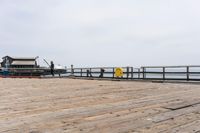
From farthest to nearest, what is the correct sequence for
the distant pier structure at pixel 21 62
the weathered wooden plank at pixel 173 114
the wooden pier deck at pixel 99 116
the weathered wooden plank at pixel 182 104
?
the distant pier structure at pixel 21 62, the weathered wooden plank at pixel 182 104, the weathered wooden plank at pixel 173 114, the wooden pier deck at pixel 99 116

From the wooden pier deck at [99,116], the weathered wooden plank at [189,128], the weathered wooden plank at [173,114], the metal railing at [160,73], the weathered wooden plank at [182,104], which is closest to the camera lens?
the weathered wooden plank at [189,128]

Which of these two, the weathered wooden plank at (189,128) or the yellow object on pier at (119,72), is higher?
the yellow object on pier at (119,72)

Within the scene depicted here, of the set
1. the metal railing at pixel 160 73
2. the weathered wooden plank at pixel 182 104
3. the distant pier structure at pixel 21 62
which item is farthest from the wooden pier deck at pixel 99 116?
the distant pier structure at pixel 21 62

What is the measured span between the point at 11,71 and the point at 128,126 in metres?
41.6

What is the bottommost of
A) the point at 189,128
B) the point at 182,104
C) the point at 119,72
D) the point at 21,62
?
the point at 189,128

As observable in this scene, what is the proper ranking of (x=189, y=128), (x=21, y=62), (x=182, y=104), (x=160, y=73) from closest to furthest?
(x=189, y=128) < (x=182, y=104) < (x=160, y=73) < (x=21, y=62)

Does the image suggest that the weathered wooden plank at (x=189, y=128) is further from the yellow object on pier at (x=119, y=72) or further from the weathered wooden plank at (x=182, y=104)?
the yellow object on pier at (x=119, y=72)

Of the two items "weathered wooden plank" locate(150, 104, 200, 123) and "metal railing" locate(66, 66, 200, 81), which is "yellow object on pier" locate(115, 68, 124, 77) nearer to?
"metal railing" locate(66, 66, 200, 81)

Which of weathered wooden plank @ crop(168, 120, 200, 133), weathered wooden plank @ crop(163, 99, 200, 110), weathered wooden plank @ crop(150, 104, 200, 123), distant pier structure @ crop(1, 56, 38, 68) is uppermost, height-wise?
distant pier structure @ crop(1, 56, 38, 68)

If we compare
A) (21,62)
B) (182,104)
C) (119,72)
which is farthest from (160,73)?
(21,62)

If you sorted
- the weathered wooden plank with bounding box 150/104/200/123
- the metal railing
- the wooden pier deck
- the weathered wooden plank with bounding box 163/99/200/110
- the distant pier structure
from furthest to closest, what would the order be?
1. the distant pier structure
2. the metal railing
3. the weathered wooden plank with bounding box 163/99/200/110
4. the weathered wooden plank with bounding box 150/104/200/123
5. the wooden pier deck

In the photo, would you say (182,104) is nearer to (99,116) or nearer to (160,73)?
(99,116)

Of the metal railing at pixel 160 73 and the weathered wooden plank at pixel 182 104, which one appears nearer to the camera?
the weathered wooden plank at pixel 182 104

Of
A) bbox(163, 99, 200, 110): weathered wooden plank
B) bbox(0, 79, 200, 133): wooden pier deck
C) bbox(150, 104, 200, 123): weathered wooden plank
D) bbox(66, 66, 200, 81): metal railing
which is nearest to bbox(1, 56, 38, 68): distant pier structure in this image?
bbox(66, 66, 200, 81): metal railing
